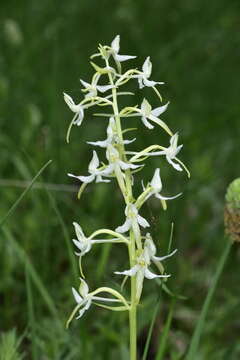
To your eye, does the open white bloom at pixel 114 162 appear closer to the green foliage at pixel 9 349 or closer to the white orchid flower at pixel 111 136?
the white orchid flower at pixel 111 136

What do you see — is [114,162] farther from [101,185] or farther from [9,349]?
[101,185]

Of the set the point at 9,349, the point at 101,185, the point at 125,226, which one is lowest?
Answer: the point at 9,349

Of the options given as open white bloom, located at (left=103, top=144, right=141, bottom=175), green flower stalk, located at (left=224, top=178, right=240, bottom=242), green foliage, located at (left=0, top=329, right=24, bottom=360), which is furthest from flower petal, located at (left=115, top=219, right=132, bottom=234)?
green foliage, located at (left=0, top=329, right=24, bottom=360)

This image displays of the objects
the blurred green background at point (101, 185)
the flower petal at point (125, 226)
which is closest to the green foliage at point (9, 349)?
the blurred green background at point (101, 185)

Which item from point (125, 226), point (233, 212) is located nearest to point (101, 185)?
point (233, 212)

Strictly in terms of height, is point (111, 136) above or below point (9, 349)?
above

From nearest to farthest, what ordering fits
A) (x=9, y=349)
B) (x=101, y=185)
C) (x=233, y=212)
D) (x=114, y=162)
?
(x=114, y=162) < (x=233, y=212) < (x=9, y=349) < (x=101, y=185)

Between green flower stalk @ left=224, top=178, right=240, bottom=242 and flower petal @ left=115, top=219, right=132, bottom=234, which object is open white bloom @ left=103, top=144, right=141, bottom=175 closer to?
flower petal @ left=115, top=219, right=132, bottom=234

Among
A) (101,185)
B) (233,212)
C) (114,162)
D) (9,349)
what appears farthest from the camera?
(101,185)
